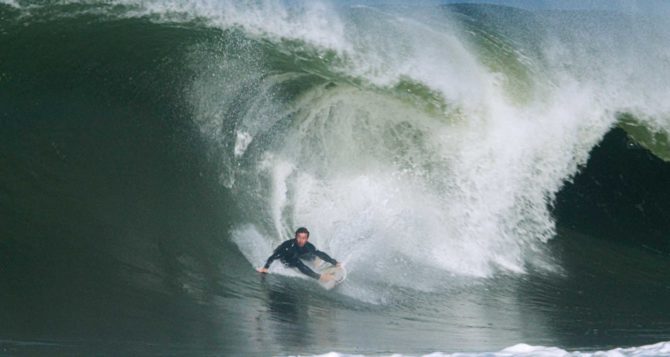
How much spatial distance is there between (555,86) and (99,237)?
30.9ft

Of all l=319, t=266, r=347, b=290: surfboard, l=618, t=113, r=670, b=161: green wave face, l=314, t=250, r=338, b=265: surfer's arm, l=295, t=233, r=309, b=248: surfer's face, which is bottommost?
l=319, t=266, r=347, b=290: surfboard

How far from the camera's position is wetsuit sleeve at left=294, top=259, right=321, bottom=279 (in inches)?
320

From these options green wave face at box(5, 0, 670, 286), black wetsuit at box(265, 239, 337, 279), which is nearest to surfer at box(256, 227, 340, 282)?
black wetsuit at box(265, 239, 337, 279)

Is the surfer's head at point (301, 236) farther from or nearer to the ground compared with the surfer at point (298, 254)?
farther from the ground

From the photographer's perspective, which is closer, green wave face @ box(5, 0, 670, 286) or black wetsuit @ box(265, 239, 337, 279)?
black wetsuit @ box(265, 239, 337, 279)

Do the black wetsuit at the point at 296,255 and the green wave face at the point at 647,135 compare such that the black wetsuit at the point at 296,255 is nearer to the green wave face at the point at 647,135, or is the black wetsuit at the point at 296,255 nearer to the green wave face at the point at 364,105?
the green wave face at the point at 364,105

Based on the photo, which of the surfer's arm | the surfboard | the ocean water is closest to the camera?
the ocean water

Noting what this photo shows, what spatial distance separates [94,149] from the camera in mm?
9523

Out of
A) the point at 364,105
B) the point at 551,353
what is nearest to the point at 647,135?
the point at 364,105

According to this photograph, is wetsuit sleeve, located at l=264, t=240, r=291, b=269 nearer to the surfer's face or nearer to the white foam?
the surfer's face

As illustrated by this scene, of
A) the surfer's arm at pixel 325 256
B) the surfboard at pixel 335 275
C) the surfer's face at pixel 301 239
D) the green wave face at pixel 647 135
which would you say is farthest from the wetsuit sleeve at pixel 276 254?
the green wave face at pixel 647 135

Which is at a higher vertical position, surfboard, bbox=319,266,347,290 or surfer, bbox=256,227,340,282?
surfer, bbox=256,227,340,282

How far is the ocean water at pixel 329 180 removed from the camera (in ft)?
21.3

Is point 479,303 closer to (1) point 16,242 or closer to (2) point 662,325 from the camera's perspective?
(2) point 662,325
